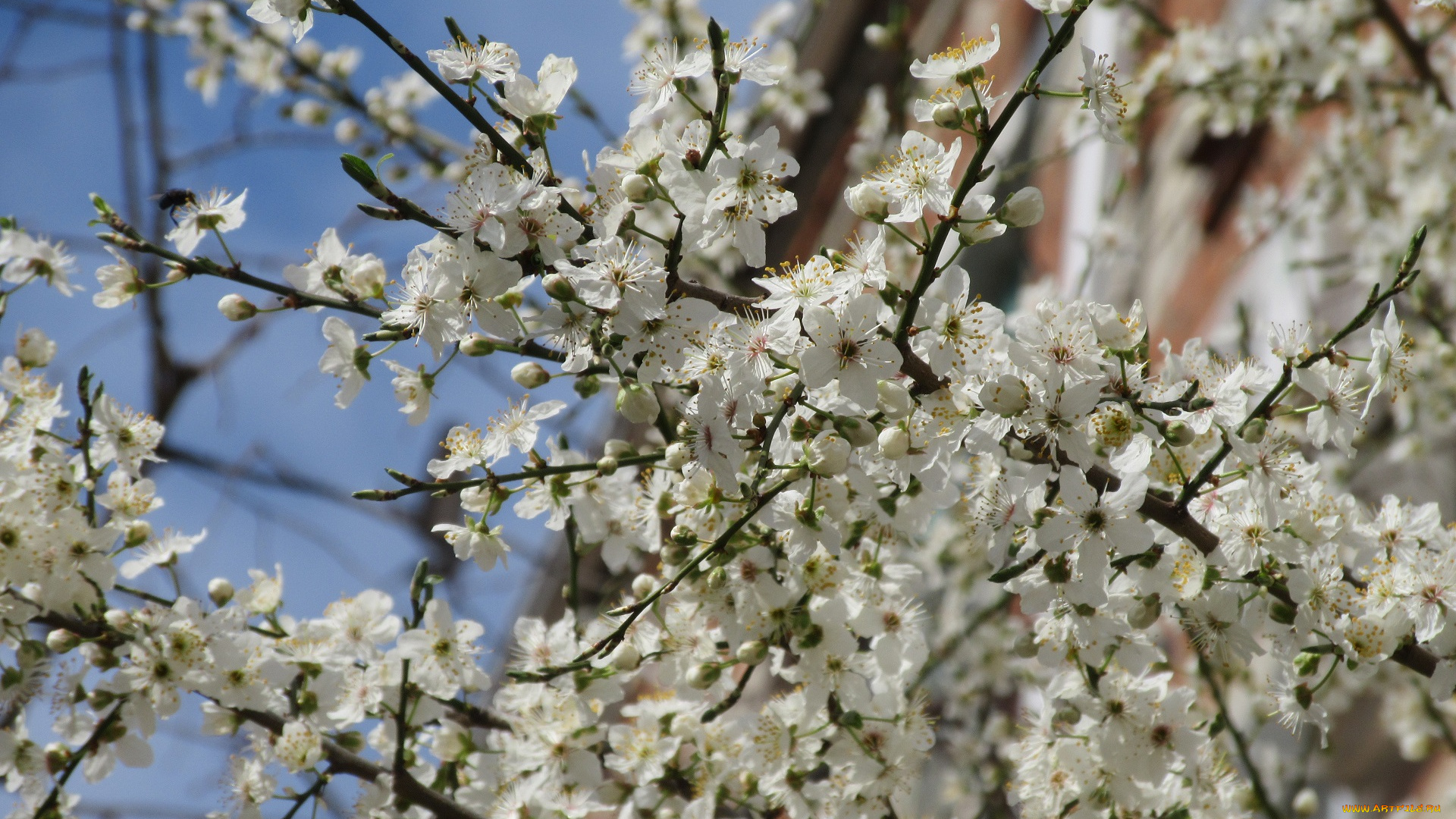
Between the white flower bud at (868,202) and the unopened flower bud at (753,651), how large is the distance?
0.75 metres

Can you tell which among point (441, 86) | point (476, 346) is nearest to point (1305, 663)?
point (476, 346)

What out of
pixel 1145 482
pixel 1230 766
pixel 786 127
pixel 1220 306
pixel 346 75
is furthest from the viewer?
pixel 786 127

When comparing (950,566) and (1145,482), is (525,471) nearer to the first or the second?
(1145,482)

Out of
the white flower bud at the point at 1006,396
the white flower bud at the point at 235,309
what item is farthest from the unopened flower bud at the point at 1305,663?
the white flower bud at the point at 235,309

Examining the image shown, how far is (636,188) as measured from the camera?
1.44 metres

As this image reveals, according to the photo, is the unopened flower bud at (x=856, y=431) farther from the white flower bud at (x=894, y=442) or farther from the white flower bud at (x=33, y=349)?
the white flower bud at (x=33, y=349)

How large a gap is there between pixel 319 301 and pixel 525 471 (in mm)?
445

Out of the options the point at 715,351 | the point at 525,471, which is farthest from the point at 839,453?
the point at 525,471

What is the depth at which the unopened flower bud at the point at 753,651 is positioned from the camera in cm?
174

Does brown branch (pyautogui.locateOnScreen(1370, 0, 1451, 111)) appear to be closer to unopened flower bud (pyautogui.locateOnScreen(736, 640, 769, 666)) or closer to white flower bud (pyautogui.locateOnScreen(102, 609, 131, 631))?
unopened flower bud (pyautogui.locateOnScreen(736, 640, 769, 666))

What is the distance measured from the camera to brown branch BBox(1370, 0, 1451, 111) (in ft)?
10.0

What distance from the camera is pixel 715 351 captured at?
1.43 metres

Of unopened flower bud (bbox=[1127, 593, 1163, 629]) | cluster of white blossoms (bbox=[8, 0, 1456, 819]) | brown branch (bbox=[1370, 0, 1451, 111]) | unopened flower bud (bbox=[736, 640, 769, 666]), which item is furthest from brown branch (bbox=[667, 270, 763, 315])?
brown branch (bbox=[1370, 0, 1451, 111])

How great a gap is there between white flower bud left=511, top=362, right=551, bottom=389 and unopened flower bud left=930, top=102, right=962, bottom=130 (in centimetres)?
71
